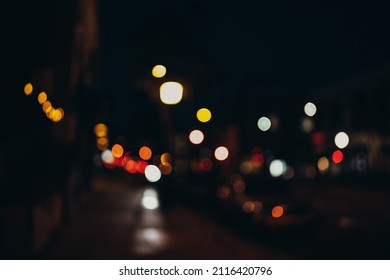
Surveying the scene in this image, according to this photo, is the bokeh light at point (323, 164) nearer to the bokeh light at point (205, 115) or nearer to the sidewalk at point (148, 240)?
the sidewalk at point (148, 240)

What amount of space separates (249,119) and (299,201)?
182ft

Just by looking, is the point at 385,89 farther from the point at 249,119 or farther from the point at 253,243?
the point at 253,243

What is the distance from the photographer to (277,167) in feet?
187

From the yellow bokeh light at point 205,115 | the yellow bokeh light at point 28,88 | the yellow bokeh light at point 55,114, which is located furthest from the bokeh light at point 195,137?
the yellow bokeh light at point 28,88

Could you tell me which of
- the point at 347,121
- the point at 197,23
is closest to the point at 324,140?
the point at 347,121

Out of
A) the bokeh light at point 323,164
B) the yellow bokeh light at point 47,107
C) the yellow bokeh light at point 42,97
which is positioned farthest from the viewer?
the bokeh light at point 323,164

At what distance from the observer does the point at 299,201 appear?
13727 millimetres

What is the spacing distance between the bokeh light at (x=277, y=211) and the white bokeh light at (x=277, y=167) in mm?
41050

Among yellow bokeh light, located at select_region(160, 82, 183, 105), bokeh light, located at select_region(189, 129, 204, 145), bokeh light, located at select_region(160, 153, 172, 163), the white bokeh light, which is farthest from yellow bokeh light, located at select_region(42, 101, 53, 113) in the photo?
the white bokeh light

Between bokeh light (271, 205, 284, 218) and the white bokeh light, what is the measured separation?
135ft

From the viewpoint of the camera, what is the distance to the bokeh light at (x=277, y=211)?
13391 mm

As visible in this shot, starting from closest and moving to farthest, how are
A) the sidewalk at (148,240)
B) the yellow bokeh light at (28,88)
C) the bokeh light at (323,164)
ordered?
the sidewalk at (148,240), the yellow bokeh light at (28,88), the bokeh light at (323,164)

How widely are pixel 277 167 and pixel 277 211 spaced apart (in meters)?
44.0

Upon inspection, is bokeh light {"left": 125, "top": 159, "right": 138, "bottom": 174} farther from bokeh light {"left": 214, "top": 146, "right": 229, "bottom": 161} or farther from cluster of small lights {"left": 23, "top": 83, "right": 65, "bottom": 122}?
cluster of small lights {"left": 23, "top": 83, "right": 65, "bottom": 122}
